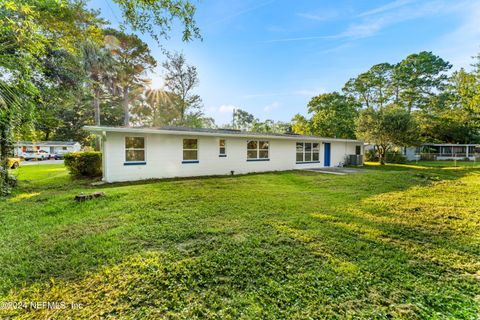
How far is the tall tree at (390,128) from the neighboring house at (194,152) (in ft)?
18.9

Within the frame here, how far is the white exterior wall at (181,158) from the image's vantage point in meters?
8.92

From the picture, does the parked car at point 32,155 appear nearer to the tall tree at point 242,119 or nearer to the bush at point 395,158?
the tall tree at point 242,119

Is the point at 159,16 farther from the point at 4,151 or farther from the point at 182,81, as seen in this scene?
the point at 182,81

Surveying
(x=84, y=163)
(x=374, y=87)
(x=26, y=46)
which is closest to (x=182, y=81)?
(x=84, y=163)

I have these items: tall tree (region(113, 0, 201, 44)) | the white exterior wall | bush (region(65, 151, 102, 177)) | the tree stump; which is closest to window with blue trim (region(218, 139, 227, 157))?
the white exterior wall

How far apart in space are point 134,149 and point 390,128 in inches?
738

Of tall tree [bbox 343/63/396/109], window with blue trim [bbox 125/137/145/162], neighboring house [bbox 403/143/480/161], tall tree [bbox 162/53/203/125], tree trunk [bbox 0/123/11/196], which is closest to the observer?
tree trunk [bbox 0/123/11/196]

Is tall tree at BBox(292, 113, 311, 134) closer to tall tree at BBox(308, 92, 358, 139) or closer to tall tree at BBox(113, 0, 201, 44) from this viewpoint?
tall tree at BBox(308, 92, 358, 139)

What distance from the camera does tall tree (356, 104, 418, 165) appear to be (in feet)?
56.9

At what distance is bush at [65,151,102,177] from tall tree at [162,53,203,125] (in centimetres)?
1560

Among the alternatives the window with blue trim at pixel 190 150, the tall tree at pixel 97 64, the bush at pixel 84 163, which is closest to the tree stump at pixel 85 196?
the window with blue trim at pixel 190 150

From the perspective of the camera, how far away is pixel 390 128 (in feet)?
57.2

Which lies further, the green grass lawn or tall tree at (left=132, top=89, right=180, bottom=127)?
A: tall tree at (left=132, top=89, right=180, bottom=127)

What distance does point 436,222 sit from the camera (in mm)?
4430
